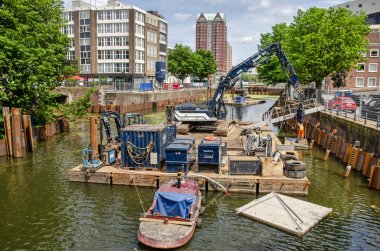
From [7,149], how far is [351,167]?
28.9 metres

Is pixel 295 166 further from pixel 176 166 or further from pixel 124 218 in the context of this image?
pixel 124 218

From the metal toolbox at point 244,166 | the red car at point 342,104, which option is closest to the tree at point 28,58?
the metal toolbox at point 244,166

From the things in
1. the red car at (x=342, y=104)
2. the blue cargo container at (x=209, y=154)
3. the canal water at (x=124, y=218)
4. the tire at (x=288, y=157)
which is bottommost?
the canal water at (x=124, y=218)

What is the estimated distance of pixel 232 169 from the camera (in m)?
22.5

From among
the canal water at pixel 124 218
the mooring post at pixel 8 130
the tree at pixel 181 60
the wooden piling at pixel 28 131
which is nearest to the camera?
the canal water at pixel 124 218

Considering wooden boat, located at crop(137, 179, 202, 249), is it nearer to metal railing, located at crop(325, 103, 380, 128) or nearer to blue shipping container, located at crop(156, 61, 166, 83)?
metal railing, located at crop(325, 103, 380, 128)

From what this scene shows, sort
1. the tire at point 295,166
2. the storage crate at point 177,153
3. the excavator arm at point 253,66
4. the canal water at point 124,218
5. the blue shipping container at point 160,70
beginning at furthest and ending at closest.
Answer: the blue shipping container at point 160,70, the excavator arm at point 253,66, the storage crate at point 177,153, the tire at point 295,166, the canal water at point 124,218

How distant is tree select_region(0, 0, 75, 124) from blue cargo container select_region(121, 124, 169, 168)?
14953 mm

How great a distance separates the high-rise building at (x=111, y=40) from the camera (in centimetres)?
9375

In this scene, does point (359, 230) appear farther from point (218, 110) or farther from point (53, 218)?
point (218, 110)

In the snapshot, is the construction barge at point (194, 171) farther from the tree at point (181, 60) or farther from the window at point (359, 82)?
the tree at point (181, 60)

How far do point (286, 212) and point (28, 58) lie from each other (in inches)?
1066

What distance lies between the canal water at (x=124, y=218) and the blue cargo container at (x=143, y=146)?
1857mm

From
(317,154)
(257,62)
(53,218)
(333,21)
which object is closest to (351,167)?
(317,154)
